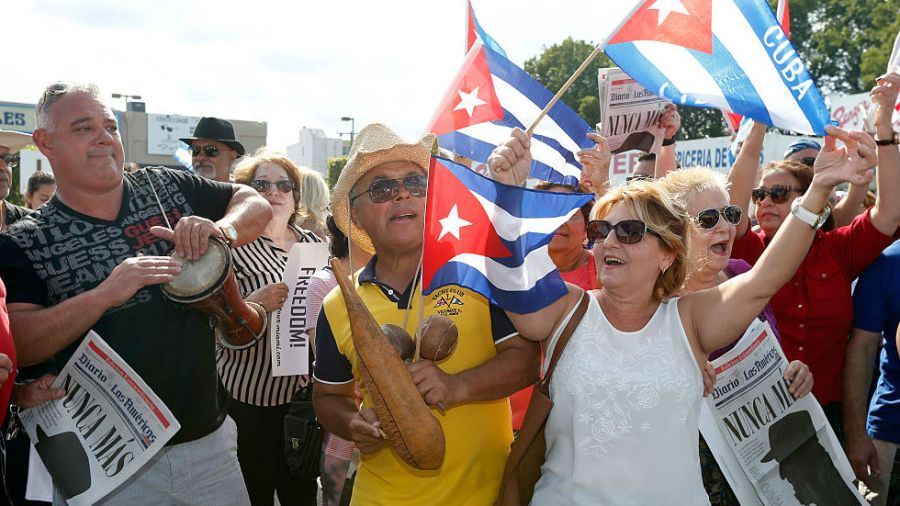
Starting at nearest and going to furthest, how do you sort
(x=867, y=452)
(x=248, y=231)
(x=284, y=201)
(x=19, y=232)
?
(x=19, y=232) → (x=248, y=231) → (x=867, y=452) → (x=284, y=201)

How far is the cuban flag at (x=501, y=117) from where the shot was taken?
3.14 metres

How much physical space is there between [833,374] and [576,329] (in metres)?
2.17

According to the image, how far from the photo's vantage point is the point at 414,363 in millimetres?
2416

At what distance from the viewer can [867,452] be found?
3.89 m

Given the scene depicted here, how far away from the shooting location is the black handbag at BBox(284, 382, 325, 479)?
13.3 feet

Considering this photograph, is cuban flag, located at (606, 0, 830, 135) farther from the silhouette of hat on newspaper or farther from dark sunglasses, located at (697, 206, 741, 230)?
the silhouette of hat on newspaper

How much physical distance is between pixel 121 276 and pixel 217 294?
39cm

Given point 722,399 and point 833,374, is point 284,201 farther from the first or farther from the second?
point 833,374

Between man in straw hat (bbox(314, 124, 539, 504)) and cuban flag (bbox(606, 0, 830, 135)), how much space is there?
95 centimetres

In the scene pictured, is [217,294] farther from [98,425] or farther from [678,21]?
[678,21]

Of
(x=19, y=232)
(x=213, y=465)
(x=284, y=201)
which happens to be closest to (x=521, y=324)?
(x=213, y=465)

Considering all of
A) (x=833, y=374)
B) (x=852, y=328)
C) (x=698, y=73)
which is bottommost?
(x=833, y=374)

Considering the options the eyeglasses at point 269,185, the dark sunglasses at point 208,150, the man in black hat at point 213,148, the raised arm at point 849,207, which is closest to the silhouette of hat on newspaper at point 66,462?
the eyeglasses at point 269,185

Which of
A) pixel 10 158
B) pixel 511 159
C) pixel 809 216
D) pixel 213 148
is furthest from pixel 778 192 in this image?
pixel 10 158
